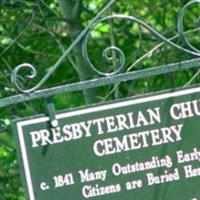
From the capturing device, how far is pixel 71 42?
4.57m

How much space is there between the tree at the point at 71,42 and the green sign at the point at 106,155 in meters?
1.46

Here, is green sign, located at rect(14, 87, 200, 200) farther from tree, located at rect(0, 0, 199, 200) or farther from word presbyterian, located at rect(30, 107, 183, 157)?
tree, located at rect(0, 0, 199, 200)

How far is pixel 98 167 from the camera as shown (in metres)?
3.01

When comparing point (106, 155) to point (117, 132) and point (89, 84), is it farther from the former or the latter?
point (89, 84)

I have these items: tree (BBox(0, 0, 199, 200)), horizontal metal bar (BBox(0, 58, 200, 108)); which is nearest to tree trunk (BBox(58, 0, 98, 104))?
tree (BBox(0, 0, 199, 200))

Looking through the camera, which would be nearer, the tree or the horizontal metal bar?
the horizontal metal bar

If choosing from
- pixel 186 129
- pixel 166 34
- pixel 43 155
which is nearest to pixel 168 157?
pixel 186 129

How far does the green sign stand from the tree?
1458 mm

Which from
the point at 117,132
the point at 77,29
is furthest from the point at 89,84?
the point at 77,29

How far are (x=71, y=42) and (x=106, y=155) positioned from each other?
1630 mm

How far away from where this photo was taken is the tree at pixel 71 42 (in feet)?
15.0

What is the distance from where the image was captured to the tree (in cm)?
456

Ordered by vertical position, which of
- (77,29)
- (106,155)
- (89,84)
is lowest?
(106,155)

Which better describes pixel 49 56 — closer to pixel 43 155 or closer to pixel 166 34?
pixel 166 34
